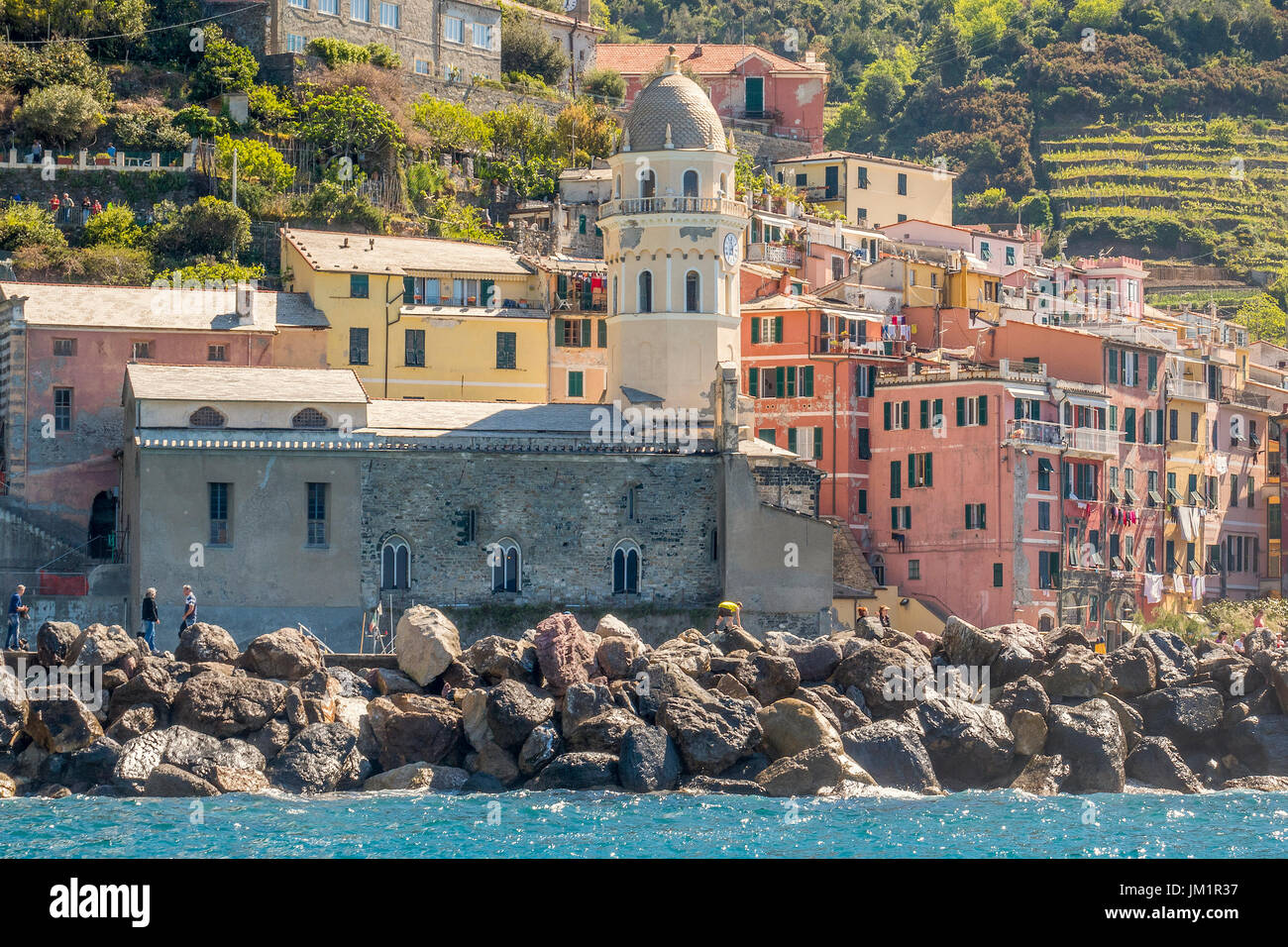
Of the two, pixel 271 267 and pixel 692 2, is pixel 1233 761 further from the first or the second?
pixel 692 2

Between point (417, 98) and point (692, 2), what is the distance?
204 feet

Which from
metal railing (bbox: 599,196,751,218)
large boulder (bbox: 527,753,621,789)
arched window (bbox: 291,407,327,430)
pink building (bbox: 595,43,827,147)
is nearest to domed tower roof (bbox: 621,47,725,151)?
metal railing (bbox: 599,196,751,218)

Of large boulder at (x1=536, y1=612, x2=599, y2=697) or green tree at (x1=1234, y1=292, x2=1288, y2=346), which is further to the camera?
green tree at (x1=1234, y1=292, x2=1288, y2=346)

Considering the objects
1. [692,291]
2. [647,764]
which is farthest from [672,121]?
[647,764]

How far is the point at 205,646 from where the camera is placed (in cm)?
4103

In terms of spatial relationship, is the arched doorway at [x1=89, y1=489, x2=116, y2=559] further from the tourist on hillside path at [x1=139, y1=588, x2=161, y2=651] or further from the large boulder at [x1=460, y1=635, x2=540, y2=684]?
the large boulder at [x1=460, y1=635, x2=540, y2=684]

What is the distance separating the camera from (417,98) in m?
78.6

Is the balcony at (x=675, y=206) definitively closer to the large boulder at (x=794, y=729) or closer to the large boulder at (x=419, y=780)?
the large boulder at (x=794, y=729)

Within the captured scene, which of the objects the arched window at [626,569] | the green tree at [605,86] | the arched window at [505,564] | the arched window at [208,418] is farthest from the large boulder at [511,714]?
the green tree at [605,86]

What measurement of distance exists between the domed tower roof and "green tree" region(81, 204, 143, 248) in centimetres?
1745

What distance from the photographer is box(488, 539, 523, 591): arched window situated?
5134cm

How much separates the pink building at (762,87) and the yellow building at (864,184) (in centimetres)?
389

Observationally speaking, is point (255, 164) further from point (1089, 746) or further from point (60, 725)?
point (1089, 746)
